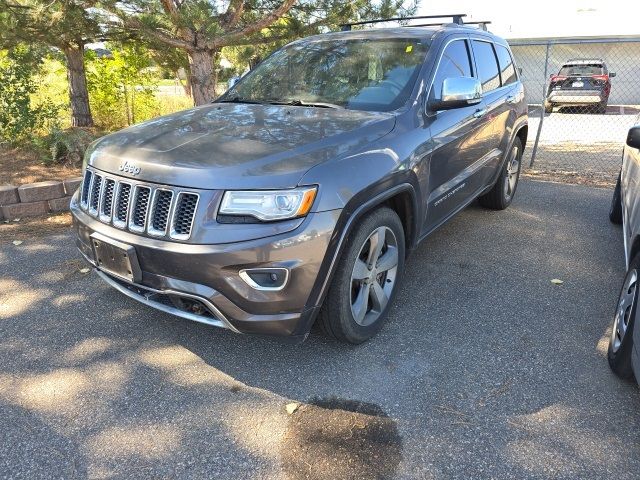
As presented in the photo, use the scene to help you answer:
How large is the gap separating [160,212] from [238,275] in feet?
1.71

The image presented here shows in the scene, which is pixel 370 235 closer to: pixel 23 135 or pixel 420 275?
pixel 420 275

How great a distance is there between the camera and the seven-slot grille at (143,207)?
2.49 m

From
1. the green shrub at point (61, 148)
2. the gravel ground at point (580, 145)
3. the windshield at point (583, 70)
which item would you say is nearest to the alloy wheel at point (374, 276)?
the green shrub at point (61, 148)

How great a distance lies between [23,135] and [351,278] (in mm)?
6059

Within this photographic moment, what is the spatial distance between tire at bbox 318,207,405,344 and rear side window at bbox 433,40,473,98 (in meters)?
1.11

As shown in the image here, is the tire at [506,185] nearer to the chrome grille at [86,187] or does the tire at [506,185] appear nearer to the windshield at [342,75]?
the windshield at [342,75]

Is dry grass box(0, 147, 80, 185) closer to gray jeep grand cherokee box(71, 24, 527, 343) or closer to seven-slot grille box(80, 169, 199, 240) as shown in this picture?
gray jeep grand cherokee box(71, 24, 527, 343)

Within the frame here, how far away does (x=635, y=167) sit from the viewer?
372cm

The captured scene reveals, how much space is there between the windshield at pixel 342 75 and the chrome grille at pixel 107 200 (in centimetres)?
141

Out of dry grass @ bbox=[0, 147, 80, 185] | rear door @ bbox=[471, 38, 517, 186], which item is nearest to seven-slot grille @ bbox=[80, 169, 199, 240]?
rear door @ bbox=[471, 38, 517, 186]

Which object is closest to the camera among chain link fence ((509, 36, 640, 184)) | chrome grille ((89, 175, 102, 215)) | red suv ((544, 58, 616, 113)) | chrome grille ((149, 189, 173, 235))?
chrome grille ((149, 189, 173, 235))

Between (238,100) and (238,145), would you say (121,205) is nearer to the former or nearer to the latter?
(238,145)

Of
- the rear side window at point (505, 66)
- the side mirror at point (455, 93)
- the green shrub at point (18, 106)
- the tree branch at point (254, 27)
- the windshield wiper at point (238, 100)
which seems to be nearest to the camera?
the side mirror at point (455, 93)

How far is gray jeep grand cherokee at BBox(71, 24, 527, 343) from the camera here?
2443 mm
